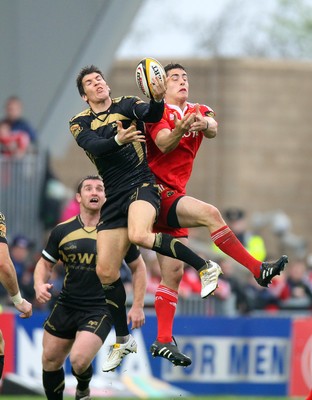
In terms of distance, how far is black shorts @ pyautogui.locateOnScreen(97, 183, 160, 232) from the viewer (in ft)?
Result: 34.9

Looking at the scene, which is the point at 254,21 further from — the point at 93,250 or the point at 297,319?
the point at 93,250

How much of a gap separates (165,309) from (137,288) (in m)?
0.61

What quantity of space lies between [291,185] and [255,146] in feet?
3.80

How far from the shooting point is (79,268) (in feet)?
39.3

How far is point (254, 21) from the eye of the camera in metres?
38.8

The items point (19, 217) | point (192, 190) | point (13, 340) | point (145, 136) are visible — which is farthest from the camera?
point (192, 190)

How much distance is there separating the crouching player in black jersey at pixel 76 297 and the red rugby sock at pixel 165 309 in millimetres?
551

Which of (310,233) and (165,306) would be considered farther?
(310,233)

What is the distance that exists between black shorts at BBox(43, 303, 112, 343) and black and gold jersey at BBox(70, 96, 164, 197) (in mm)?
1556

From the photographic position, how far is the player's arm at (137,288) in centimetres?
1143

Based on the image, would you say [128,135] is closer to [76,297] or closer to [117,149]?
[117,149]

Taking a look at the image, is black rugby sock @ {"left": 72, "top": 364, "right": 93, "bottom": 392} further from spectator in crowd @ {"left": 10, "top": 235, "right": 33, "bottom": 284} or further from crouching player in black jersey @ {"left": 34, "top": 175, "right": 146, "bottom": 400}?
spectator in crowd @ {"left": 10, "top": 235, "right": 33, "bottom": 284}

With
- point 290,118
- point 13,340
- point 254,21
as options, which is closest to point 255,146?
point 290,118

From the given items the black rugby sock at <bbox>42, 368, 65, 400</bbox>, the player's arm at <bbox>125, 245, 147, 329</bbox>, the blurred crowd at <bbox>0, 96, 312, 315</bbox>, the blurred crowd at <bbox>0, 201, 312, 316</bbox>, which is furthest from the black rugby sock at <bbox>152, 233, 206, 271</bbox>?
the blurred crowd at <bbox>0, 96, 312, 315</bbox>
